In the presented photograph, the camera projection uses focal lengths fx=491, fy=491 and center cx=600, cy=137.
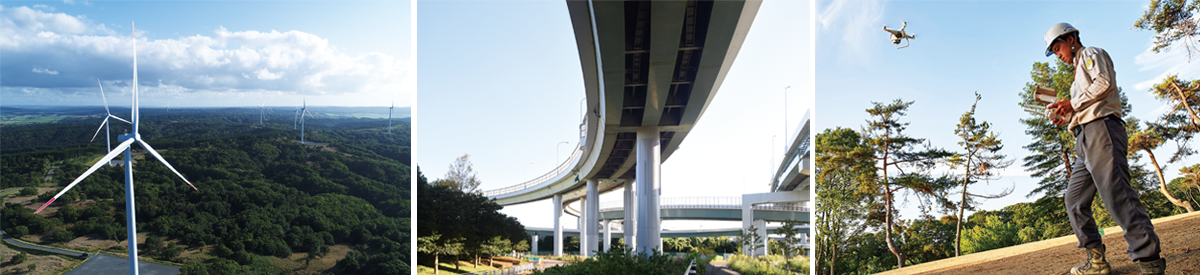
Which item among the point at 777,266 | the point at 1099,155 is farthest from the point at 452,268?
the point at 1099,155

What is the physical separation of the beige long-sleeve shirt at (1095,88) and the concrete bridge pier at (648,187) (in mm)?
17892

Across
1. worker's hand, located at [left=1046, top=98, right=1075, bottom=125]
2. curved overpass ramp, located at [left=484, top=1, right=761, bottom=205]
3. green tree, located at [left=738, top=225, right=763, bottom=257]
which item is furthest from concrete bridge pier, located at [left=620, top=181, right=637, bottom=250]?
worker's hand, located at [left=1046, top=98, right=1075, bottom=125]

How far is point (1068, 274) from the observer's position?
12.4ft

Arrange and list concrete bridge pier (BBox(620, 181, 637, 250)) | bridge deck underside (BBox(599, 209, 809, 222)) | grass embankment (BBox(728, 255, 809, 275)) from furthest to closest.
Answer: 1. bridge deck underside (BBox(599, 209, 809, 222))
2. concrete bridge pier (BBox(620, 181, 637, 250))
3. grass embankment (BBox(728, 255, 809, 275))

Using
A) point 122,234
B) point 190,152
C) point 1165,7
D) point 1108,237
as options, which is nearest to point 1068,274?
point 1108,237

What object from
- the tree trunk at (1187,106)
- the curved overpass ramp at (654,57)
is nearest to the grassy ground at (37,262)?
the curved overpass ramp at (654,57)

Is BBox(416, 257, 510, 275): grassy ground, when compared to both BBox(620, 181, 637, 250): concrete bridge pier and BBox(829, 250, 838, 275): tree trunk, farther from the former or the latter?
BBox(829, 250, 838, 275): tree trunk

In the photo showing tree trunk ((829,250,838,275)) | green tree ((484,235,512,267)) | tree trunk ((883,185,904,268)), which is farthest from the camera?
green tree ((484,235,512,267))

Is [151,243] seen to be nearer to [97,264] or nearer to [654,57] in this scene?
[97,264]

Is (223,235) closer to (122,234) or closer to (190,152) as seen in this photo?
(122,234)

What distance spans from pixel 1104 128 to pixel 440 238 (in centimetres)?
2141

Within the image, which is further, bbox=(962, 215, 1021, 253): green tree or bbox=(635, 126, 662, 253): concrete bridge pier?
bbox=(635, 126, 662, 253): concrete bridge pier

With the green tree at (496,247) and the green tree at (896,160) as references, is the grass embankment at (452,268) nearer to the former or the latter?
the green tree at (496,247)

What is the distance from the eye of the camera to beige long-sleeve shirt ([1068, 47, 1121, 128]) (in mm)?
3105
